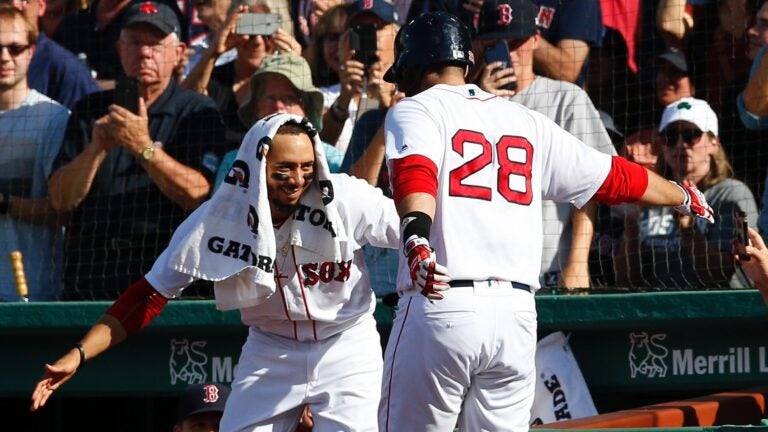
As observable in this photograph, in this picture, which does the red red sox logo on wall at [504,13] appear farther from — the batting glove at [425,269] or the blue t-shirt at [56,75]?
the batting glove at [425,269]

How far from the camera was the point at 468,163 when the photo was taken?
3.52m

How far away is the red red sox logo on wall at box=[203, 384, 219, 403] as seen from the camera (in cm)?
477

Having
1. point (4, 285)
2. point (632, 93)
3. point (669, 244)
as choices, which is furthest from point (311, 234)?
point (4, 285)

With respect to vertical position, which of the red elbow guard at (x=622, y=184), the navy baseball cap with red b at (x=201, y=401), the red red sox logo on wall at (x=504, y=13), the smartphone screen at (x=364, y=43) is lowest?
the navy baseball cap with red b at (x=201, y=401)

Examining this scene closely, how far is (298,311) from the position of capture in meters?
4.06

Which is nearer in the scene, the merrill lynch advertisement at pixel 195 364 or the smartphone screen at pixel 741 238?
the smartphone screen at pixel 741 238

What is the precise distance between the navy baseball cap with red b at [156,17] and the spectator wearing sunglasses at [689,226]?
2.59 metres

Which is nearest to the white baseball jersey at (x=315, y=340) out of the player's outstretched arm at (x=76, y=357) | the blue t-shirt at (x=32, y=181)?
the player's outstretched arm at (x=76, y=357)

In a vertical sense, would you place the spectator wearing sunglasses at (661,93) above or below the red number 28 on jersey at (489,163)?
above

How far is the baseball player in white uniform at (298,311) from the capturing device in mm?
4051

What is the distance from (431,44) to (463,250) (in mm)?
595

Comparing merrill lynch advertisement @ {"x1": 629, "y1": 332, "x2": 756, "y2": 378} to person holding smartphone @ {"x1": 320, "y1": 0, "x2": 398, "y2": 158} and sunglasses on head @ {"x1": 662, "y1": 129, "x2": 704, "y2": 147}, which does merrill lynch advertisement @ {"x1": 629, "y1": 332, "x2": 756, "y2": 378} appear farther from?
person holding smartphone @ {"x1": 320, "y1": 0, "x2": 398, "y2": 158}

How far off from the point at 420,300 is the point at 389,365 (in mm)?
215

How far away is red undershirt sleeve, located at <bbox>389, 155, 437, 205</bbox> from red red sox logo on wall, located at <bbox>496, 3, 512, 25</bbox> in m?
2.94
